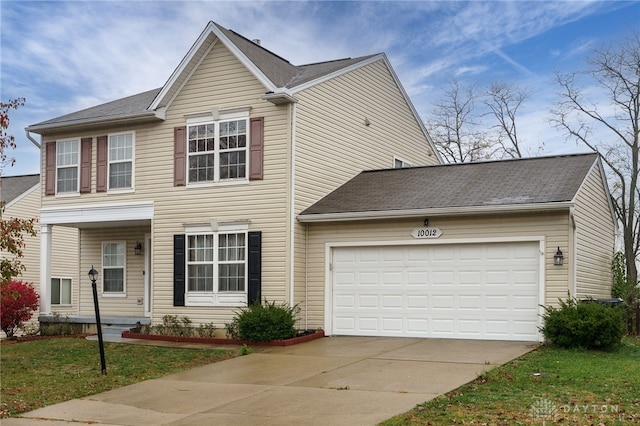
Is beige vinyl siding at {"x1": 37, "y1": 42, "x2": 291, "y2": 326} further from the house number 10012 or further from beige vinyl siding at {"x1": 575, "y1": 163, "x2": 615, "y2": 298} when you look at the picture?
beige vinyl siding at {"x1": 575, "y1": 163, "x2": 615, "y2": 298}

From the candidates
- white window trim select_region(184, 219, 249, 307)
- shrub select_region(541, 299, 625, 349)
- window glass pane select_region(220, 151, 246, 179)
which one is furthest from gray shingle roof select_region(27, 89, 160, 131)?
shrub select_region(541, 299, 625, 349)

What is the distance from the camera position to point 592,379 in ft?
34.6

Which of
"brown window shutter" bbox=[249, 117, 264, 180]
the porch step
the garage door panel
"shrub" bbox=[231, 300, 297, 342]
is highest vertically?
"brown window shutter" bbox=[249, 117, 264, 180]

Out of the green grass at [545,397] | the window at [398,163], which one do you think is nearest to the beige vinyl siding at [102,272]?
the window at [398,163]

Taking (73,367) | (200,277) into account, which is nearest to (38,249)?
(200,277)

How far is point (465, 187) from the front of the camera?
55.7 ft

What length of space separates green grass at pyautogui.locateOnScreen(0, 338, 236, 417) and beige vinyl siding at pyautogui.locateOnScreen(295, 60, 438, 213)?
487 cm

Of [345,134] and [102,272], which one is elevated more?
[345,134]

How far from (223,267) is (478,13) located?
10.5 m

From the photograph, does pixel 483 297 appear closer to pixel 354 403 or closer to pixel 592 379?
pixel 592 379

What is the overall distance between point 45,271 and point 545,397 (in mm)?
15870

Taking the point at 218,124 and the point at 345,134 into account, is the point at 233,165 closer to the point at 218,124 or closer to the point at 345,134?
the point at 218,124

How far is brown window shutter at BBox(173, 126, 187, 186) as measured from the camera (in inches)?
730

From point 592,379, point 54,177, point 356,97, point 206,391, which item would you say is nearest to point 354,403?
point 206,391
